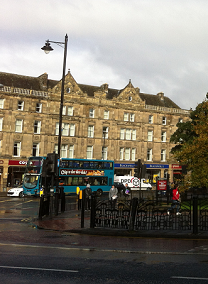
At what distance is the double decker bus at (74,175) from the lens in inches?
1468

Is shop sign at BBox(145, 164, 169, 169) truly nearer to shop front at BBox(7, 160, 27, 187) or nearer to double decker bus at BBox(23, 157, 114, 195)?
double decker bus at BBox(23, 157, 114, 195)

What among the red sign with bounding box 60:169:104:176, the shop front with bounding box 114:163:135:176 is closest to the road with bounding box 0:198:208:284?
the red sign with bounding box 60:169:104:176

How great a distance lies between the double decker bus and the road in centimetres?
2428

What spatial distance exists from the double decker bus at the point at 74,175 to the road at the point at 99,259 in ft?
79.7

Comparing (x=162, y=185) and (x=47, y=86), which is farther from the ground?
(x=47, y=86)

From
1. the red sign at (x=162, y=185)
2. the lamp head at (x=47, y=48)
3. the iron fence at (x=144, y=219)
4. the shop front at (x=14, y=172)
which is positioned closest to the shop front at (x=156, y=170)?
the shop front at (x=14, y=172)

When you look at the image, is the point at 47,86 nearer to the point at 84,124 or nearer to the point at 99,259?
the point at 84,124

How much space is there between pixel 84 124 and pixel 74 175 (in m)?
16.8

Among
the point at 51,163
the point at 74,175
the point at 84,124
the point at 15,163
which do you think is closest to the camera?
the point at 51,163

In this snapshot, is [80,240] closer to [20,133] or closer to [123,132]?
[20,133]

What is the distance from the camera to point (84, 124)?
182ft

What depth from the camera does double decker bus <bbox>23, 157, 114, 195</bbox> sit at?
3728cm

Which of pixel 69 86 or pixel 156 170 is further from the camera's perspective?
pixel 156 170

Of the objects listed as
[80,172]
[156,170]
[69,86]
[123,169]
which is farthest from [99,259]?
[156,170]
